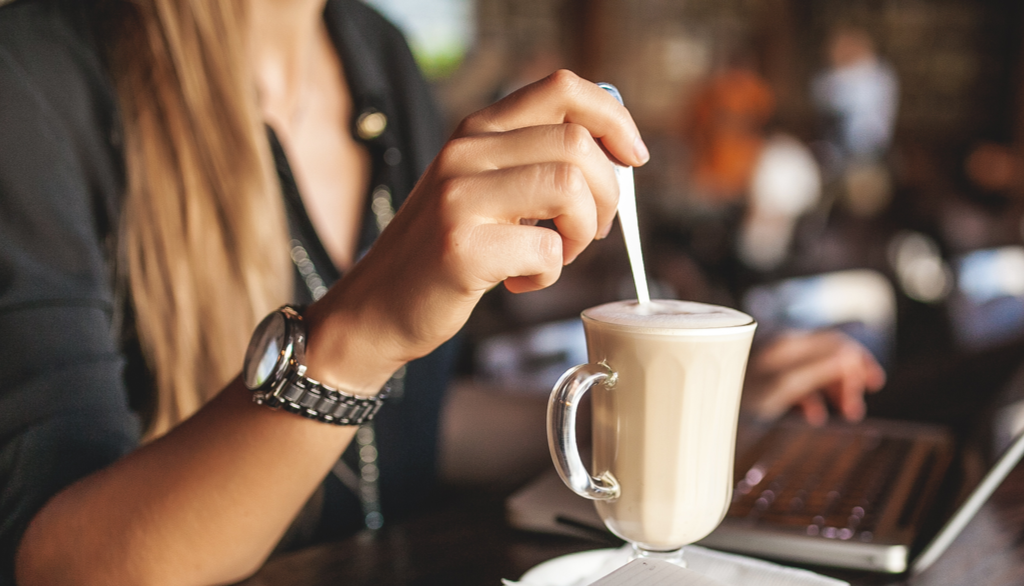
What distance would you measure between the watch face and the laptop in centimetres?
30

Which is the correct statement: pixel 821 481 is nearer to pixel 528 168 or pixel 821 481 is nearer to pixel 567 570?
pixel 567 570

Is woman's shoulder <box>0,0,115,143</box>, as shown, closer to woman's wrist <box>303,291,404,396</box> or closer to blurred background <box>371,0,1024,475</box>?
woman's wrist <box>303,291,404,396</box>

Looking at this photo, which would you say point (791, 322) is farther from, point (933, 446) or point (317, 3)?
point (317, 3)

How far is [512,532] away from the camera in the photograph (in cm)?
76

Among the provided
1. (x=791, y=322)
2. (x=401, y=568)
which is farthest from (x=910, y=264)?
(x=401, y=568)

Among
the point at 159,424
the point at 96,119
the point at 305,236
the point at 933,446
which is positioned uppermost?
the point at 96,119

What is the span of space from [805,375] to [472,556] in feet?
2.04

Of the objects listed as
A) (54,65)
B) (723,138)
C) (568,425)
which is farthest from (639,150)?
(723,138)

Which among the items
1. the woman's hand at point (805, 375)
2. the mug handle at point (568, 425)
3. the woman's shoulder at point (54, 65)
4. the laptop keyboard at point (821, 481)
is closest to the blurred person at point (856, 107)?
the woman's hand at point (805, 375)

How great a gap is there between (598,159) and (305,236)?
2.20 ft

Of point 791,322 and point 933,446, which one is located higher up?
point 933,446

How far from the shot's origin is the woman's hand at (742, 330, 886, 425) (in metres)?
1.11

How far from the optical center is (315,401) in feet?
2.00

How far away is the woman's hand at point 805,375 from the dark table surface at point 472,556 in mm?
309
